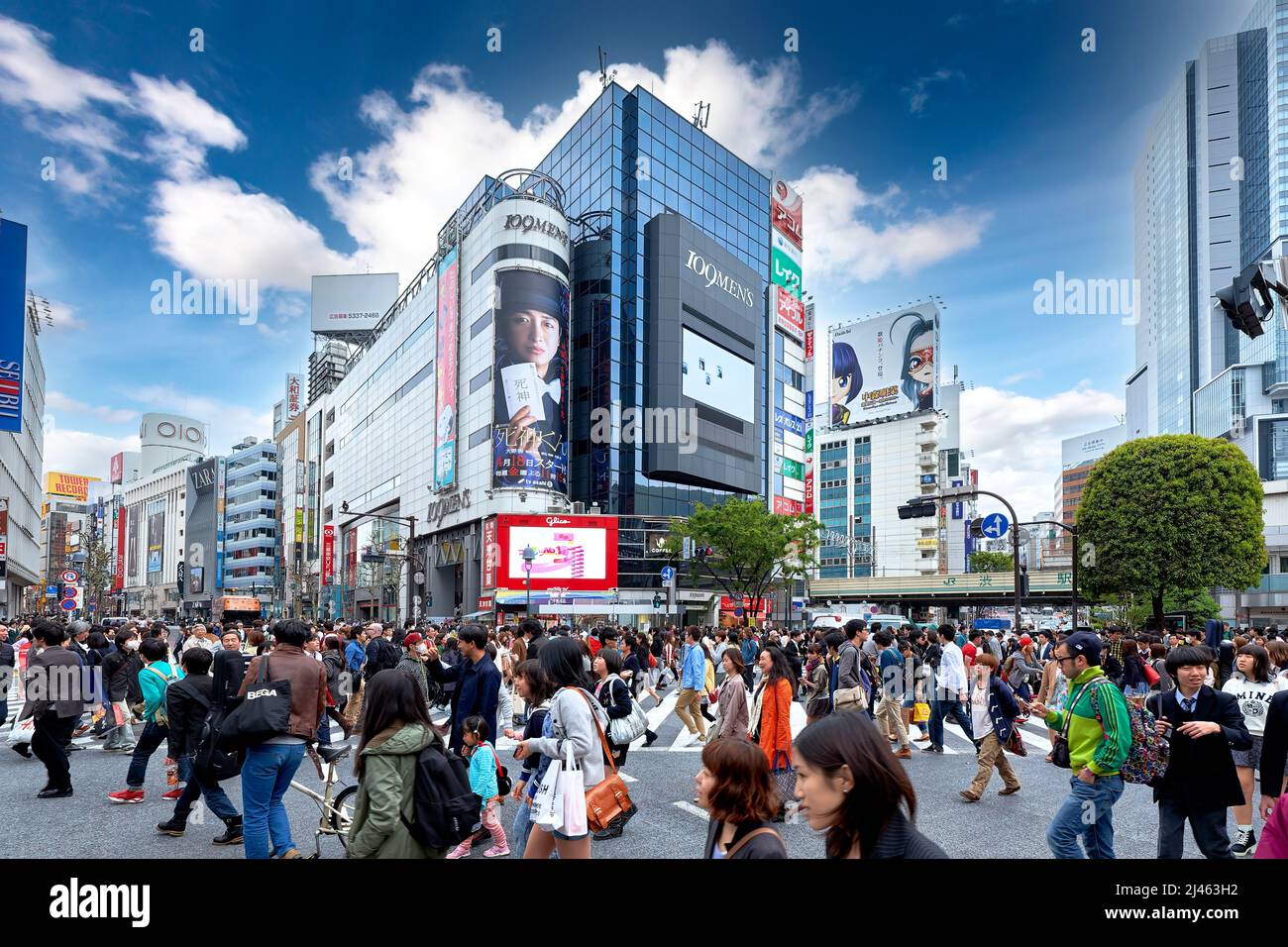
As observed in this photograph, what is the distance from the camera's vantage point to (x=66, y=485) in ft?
575

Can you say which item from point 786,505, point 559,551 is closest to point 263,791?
point 559,551

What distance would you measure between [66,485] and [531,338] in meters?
166

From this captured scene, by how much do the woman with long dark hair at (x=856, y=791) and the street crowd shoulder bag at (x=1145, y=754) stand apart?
3502 mm

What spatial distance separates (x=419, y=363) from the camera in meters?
71.1

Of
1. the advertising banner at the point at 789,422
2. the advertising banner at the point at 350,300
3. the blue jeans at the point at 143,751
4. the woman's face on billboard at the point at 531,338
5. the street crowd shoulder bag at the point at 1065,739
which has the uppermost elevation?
the advertising banner at the point at 350,300

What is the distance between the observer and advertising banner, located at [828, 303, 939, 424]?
110688 mm

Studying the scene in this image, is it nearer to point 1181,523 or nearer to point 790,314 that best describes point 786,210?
point 790,314

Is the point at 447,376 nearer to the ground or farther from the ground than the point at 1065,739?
farther from the ground

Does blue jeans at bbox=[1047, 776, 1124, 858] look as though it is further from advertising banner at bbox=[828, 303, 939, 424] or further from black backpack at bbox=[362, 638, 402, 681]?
advertising banner at bbox=[828, 303, 939, 424]

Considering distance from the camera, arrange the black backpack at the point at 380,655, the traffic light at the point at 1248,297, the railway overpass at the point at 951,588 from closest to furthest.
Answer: the traffic light at the point at 1248,297
the black backpack at the point at 380,655
the railway overpass at the point at 951,588

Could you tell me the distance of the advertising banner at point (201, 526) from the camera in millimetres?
121625

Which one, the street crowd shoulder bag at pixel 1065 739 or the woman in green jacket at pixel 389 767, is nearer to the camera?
the woman in green jacket at pixel 389 767

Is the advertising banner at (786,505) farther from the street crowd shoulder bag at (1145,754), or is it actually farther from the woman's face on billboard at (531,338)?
the street crowd shoulder bag at (1145,754)

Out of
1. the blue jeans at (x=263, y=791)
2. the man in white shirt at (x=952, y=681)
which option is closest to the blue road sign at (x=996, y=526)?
the man in white shirt at (x=952, y=681)
